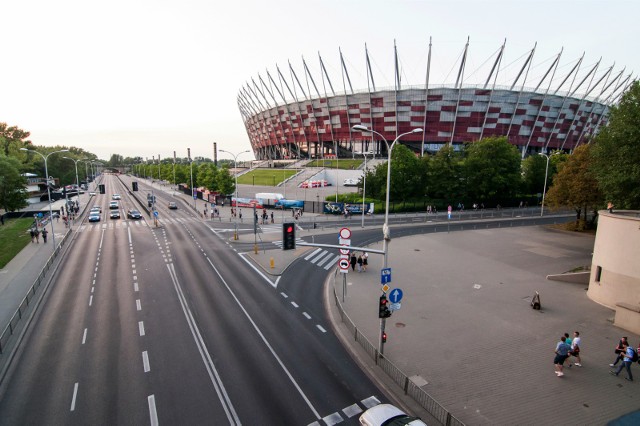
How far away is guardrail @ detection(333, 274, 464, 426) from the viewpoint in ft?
34.0

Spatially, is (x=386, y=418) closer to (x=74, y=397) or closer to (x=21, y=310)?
(x=74, y=397)

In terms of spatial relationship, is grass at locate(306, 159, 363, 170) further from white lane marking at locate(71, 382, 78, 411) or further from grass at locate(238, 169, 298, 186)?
white lane marking at locate(71, 382, 78, 411)

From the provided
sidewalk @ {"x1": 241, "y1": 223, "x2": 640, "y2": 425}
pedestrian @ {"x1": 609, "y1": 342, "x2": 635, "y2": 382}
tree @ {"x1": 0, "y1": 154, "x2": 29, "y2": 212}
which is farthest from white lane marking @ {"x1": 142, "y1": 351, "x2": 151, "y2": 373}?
tree @ {"x1": 0, "y1": 154, "x2": 29, "y2": 212}

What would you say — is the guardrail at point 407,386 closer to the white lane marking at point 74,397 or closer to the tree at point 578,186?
the white lane marking at point 74,397

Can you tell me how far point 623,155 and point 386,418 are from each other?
29541 millimetres

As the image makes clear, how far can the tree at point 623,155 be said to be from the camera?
25234 mm

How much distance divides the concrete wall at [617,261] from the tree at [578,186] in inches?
806

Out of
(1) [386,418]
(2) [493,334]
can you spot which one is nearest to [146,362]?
(1) [386,418]

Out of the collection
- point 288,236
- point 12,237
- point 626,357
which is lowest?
point 12,237

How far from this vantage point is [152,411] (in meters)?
11.2

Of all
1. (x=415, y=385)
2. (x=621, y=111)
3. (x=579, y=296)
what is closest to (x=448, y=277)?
(x=579, y=296)

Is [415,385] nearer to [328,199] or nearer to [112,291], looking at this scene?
[112,291]

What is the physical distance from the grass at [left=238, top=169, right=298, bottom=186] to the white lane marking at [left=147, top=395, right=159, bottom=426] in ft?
256

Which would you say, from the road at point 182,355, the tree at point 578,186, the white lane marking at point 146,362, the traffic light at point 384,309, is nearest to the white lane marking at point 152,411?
the road at point 182,355
